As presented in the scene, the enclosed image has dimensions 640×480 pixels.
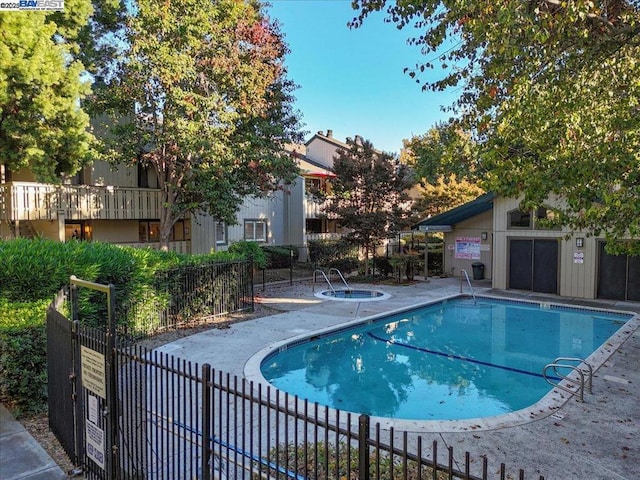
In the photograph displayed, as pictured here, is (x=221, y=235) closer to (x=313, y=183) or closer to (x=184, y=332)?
(x=313, y=183)

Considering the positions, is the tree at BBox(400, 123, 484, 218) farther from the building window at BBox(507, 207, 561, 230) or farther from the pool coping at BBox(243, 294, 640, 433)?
the pool coping at BBox(243, 294, 640, 433)

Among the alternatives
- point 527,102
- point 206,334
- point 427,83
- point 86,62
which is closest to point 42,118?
point 86,62

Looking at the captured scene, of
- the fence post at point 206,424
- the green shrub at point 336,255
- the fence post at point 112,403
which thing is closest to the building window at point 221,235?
the green shrub at point 336,255

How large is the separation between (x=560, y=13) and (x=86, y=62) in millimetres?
16022

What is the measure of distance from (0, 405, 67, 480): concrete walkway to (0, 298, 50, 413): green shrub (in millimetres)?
583

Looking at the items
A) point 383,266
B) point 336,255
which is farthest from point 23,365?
point 336,255

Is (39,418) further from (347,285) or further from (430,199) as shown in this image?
(430,199)

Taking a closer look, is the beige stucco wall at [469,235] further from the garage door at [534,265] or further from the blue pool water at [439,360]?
the blue pool water at [439,360]

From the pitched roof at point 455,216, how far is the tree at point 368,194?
1.31 meters

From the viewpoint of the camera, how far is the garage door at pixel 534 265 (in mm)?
17125

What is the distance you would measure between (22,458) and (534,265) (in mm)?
17442

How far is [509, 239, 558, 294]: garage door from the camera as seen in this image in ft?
56.2

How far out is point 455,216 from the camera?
20781 mm

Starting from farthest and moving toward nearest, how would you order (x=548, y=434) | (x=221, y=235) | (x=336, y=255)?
(x=336, y=255)
(x=221, y=235)
(x=548, y=434)
